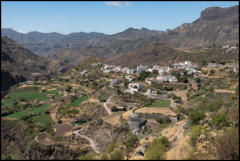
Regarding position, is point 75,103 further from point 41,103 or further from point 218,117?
point 218,117

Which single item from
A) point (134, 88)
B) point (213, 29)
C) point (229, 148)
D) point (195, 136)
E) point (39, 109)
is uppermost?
point (213, 29)

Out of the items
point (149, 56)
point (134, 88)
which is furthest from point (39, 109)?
point (149, 56)

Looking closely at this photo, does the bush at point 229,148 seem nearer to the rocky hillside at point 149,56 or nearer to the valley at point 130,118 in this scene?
the valley at point 130,118

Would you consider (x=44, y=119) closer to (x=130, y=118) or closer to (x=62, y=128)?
(x=62, y=128)

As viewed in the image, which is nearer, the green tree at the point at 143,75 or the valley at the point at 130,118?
the valley at the point at 130,118

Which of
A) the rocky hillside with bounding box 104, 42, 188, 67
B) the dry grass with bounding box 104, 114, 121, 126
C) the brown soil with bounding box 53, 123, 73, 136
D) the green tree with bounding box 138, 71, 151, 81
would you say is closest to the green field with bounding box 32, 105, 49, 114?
the brown soil with bounding box 53, 123, 73, 136

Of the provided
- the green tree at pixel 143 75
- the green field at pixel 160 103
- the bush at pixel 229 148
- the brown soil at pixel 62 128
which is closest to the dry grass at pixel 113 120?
the brown soil at pixel 62 128

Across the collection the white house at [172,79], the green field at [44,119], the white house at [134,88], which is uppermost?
the white house at [172,79]

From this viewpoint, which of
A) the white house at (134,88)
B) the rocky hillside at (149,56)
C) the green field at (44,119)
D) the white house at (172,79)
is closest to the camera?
the green field at (44,119)

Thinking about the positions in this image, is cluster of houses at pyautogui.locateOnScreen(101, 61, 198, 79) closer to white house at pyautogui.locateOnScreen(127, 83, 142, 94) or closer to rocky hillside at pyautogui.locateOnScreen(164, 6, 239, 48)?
white house at pyautogui.locateOnScreen(127, 83, 142, 94)
